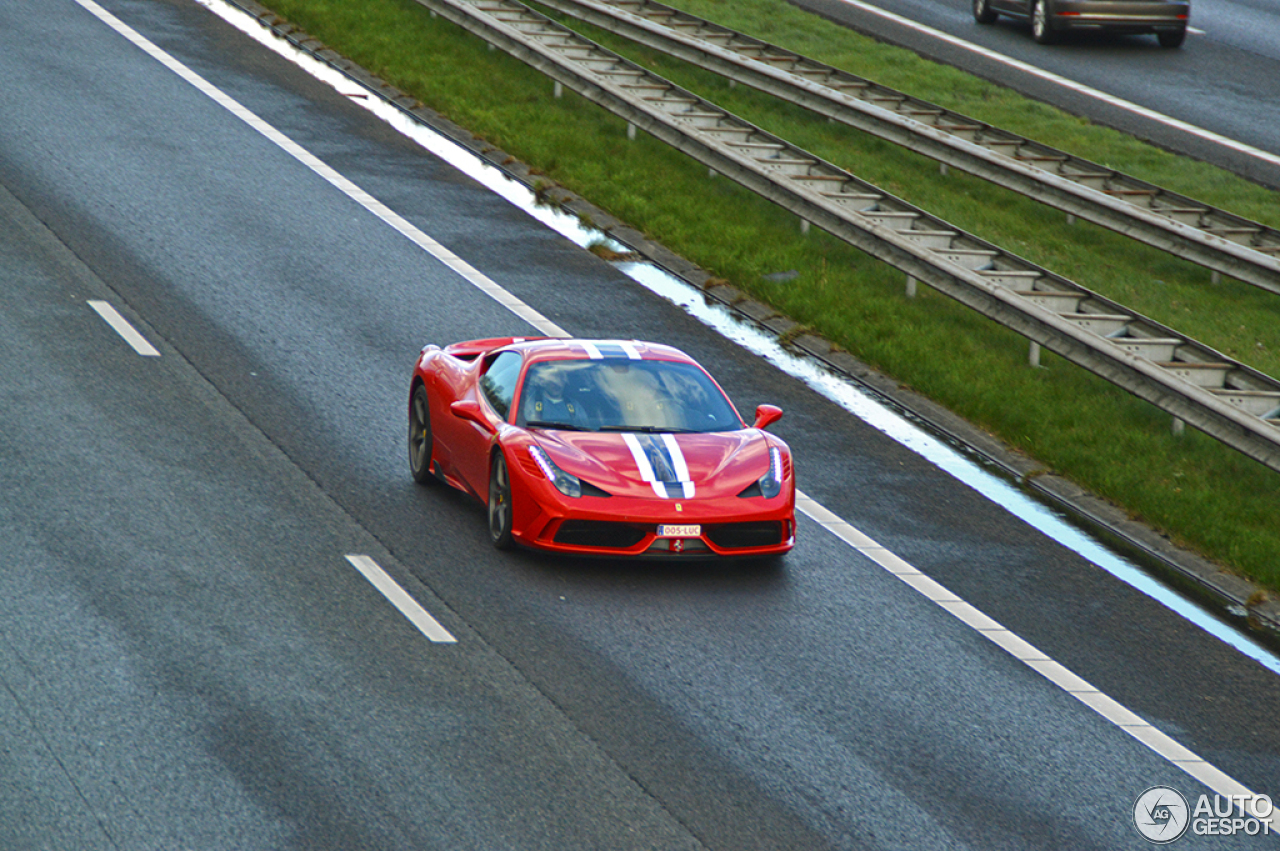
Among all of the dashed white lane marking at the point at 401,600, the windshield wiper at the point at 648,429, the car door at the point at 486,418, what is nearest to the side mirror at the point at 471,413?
the car door at the point at 486,418

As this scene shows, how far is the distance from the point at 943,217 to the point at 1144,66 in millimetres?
10962

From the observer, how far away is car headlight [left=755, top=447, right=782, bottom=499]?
33.7 ft

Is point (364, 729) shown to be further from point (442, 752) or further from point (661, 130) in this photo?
point (661, 130)

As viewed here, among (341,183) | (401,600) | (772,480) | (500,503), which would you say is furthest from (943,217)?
(401,600)

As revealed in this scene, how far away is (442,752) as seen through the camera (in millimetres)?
7457

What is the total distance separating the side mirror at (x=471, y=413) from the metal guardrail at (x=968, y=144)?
9238mm

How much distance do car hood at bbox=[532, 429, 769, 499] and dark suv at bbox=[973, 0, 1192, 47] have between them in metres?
20.5

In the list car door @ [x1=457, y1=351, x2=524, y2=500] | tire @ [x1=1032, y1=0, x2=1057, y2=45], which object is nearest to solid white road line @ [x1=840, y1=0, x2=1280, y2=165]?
tire @ [x1=1032, y1=0, x2=1057, y2=45]

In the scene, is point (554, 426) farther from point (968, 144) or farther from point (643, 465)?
point (968, 144)

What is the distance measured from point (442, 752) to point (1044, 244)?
1310 centimetres

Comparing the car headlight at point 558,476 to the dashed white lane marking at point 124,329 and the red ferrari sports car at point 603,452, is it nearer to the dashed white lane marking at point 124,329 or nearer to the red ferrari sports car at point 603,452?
the red ferrari sports car at point 603,452

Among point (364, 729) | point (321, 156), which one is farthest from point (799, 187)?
point (364, 729)

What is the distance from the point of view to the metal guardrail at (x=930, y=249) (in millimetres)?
12961

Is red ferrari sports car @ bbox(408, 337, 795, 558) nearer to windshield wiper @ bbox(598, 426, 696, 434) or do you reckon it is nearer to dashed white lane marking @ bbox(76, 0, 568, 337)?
windshield wiper @ bbox(598, 426, 696, 434)
